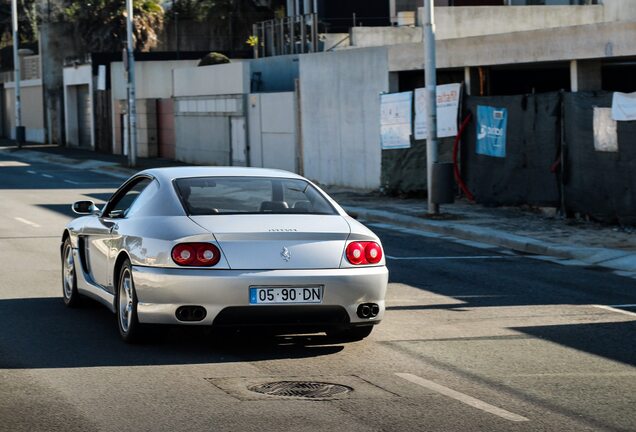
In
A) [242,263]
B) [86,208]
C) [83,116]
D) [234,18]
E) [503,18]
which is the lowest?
[242,263]

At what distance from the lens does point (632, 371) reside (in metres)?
9.01

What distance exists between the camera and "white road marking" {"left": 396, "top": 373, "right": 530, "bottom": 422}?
295 inches

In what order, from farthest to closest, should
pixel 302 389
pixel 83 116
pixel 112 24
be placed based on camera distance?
pixel 112 24
pixel 83 116
pixel 302 389

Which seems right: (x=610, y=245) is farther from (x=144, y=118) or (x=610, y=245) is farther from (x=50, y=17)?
(x=50, y=17)

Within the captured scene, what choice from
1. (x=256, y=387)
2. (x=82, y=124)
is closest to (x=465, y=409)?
(x=256, y=387)

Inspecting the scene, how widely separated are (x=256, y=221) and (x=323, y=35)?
3157 cm

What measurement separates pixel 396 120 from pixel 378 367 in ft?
61.3

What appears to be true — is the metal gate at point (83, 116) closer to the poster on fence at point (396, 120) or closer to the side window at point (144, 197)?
the poster on fence at point (396, 120)

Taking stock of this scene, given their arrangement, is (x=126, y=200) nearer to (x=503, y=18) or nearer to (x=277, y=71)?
(x=277, y=71)

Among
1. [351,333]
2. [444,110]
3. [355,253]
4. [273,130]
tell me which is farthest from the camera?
[273,130]

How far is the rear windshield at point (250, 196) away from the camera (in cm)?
1005

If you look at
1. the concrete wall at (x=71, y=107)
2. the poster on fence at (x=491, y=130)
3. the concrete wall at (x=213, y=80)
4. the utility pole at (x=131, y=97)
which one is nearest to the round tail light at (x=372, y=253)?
the poster on fence at (x=491, y=130)

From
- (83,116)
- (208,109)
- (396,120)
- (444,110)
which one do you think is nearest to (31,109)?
(83,116)

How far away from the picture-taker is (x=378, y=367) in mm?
9078
